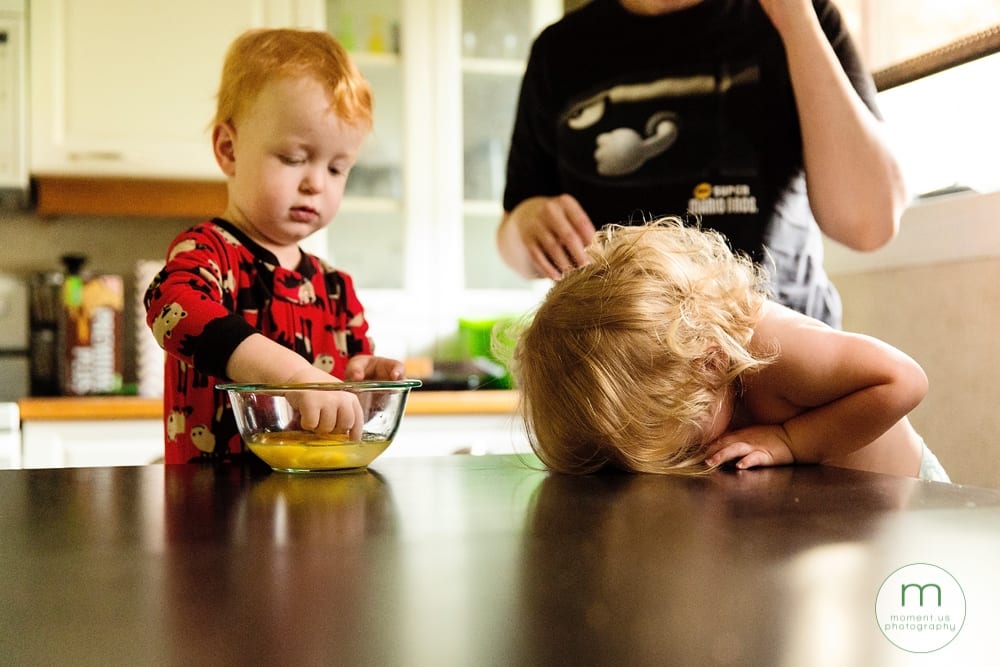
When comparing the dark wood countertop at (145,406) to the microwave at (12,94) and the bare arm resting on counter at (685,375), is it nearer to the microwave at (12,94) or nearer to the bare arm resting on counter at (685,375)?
the microwave at (12,94)

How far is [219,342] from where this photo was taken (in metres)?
0.72

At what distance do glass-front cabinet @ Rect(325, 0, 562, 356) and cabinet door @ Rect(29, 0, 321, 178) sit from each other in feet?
1.31

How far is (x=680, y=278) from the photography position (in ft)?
2.56

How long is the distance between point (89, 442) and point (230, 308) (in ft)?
3.96

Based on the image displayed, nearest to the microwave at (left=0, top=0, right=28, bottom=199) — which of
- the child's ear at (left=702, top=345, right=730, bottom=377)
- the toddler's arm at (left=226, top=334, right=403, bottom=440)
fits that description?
the toddler's arm at (left=226, top=334, right=403, bottom=440)

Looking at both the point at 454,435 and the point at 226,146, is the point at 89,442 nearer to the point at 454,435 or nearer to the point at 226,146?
the point at 454,435

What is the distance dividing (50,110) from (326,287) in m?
1.58

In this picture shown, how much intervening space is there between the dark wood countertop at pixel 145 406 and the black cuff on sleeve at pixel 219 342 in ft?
3.77

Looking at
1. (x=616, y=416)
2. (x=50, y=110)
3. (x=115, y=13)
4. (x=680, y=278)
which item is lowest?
(x=616, y=416)

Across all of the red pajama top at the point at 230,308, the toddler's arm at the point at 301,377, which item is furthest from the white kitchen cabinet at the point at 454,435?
the toddler's arm at the point at 301,377

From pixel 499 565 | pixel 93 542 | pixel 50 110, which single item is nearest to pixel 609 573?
pixel 499 565

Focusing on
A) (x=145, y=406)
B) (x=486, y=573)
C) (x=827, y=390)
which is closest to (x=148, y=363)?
(x=145, y=406)

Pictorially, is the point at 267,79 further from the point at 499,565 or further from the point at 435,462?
the point at 499,565

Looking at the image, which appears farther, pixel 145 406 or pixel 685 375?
pixel 145 406
